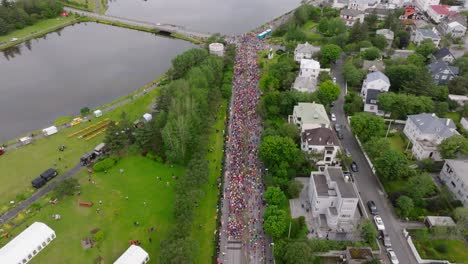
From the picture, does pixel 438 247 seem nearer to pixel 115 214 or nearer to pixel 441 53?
pixel 115 214

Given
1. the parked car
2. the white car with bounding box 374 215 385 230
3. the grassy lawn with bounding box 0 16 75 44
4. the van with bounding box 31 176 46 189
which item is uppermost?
the grassy lawn with bounding box 0 16 75 44

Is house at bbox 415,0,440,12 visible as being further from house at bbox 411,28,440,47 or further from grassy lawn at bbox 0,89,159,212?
grassy lawn at bbox 0,89,159,212

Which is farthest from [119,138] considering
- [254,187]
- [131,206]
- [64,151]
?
[254,187]

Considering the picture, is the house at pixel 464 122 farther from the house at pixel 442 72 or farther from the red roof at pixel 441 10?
the red roof at pixel 441 10

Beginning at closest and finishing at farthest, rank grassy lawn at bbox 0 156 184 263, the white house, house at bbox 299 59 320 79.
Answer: the white house < grassy lawn at bbox 0 156 184 263 < house at bbox 299 59 320 79

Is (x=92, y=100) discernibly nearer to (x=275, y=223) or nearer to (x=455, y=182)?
(x=275, y=223)

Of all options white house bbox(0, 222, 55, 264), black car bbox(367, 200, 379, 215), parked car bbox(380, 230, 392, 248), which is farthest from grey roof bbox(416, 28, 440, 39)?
white house bbox(0, 222, 55, 264)
